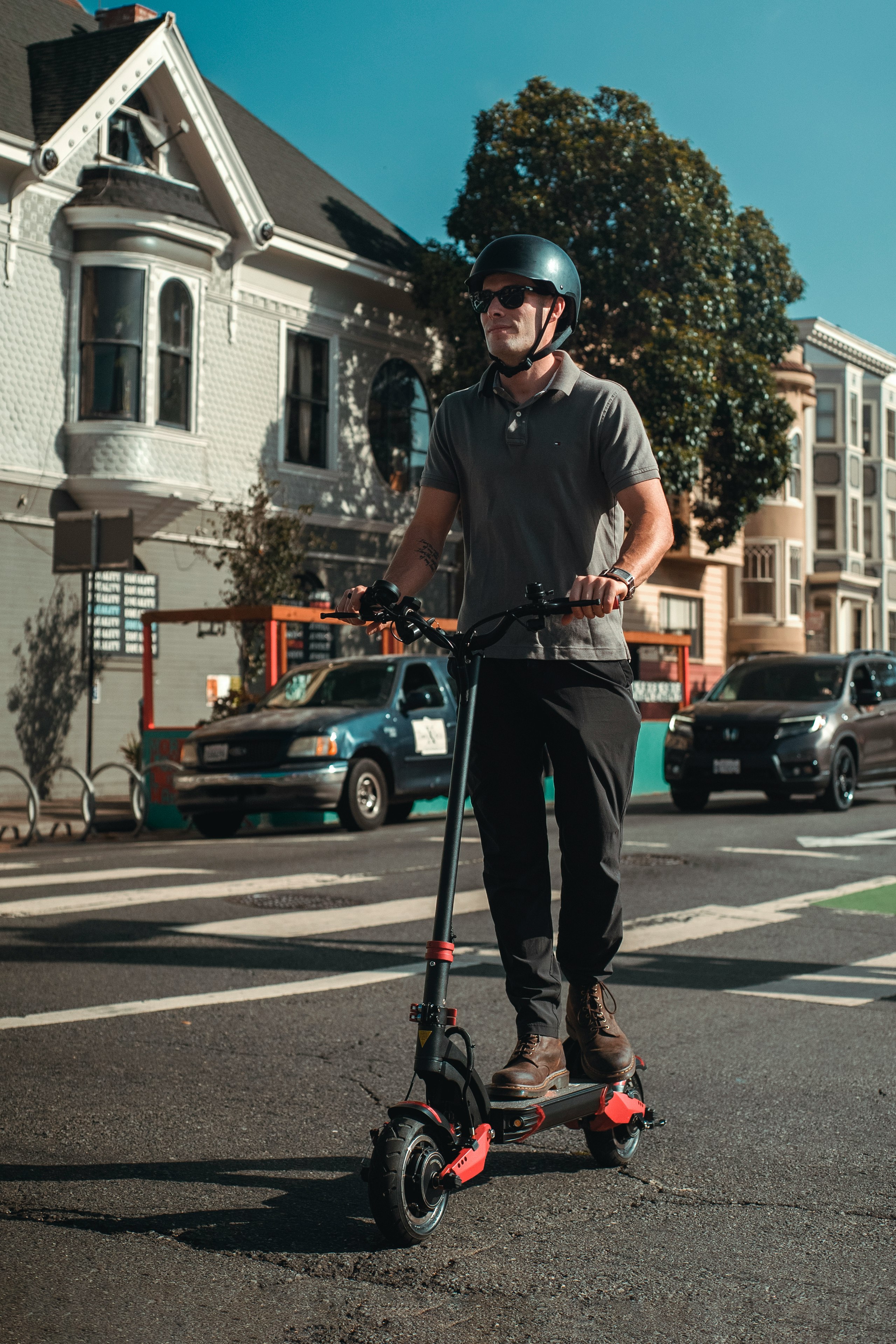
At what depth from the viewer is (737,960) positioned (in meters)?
6.95

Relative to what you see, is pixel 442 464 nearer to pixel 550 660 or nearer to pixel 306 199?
pixel 550 660

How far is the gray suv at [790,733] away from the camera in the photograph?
50.3 feet

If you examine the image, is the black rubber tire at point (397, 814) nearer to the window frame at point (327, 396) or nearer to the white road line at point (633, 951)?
the white road line at point (633, 951)

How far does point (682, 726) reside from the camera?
16000 millimetres

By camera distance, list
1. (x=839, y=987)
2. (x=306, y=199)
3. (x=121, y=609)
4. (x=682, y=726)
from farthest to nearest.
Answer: (x=306, y=199) < (x=121, y=609) < (x=682, y=726) < (x=839, y=987)

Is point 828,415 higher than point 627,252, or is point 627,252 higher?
point 828,415

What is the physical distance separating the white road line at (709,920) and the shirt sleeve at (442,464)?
3.78m

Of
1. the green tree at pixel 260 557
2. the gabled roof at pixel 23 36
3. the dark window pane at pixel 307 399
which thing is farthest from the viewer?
the dark window pane at pixel 307 399

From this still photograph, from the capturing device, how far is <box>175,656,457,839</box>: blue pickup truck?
13.7 m

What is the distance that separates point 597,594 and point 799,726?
12726 millimetres

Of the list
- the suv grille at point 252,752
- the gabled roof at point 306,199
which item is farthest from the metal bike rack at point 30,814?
the gabled roof at point 306,199

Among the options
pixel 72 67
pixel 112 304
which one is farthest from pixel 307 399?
pixel 72 67

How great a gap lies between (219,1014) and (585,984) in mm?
2239

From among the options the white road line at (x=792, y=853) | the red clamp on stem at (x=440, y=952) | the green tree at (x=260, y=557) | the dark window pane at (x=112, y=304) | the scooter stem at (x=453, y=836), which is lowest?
the white road line at (x=792, y=853)
